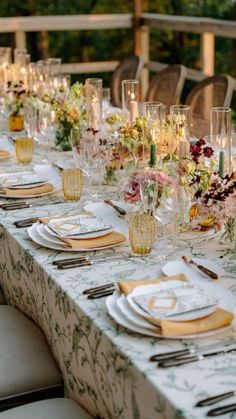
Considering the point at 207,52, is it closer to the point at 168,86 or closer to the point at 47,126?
the point at 168,86

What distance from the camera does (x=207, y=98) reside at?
13.1ft

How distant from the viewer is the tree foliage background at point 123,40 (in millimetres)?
9461

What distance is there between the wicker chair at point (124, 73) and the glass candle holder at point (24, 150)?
197cm

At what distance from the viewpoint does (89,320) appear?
1.69 m

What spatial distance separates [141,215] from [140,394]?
66 cm

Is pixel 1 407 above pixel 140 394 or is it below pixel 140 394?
below

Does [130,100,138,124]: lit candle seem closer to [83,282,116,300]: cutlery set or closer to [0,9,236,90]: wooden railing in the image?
[83,282,116,300]: cutlery set

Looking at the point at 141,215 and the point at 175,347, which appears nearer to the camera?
the point at 175,347

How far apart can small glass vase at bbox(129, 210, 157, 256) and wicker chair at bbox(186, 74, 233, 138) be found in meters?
1.80

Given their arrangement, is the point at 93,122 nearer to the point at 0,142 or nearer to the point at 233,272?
the point at 0,142

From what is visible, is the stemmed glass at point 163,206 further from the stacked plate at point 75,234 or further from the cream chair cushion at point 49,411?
the cream chair cushion at point 49,411

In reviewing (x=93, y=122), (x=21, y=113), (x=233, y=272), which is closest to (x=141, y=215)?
(x=233, y=272)

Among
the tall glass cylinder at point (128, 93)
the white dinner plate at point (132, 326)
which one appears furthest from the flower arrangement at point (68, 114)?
the white dinner plate at point (132, 326)

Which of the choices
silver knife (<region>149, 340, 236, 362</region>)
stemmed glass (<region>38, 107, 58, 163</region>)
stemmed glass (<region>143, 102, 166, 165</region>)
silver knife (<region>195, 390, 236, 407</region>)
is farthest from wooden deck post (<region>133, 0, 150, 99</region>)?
silver knife (<region>195, 390, 236, 407</region>)
